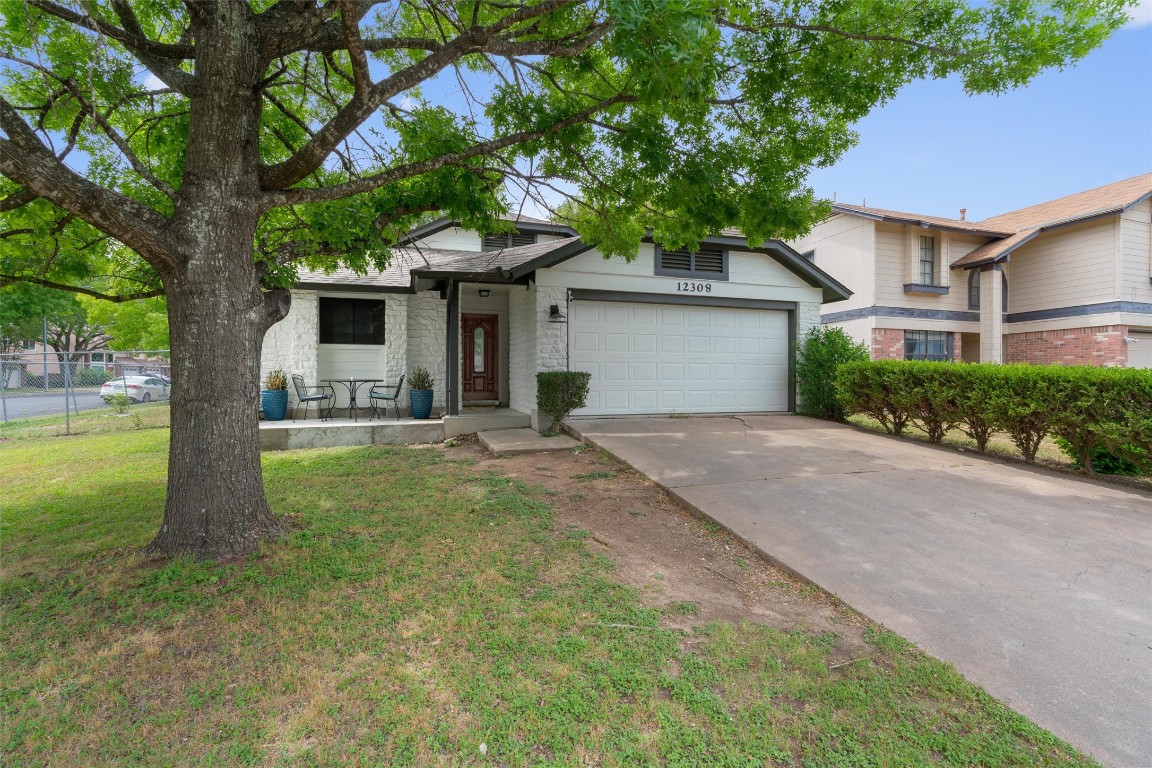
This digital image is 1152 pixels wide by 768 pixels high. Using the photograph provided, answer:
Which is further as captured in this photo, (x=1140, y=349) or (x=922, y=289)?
(x=922, y=289)

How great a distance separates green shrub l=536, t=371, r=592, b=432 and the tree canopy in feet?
8.38

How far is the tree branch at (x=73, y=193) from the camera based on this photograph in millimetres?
3213

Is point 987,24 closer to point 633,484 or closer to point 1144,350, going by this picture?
point 633,484

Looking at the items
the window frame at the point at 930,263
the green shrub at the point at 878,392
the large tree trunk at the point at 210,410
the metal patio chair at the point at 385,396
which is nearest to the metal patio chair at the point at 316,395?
the metal patio chair at the point at 385,396

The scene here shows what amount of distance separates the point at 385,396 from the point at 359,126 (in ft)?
22.2

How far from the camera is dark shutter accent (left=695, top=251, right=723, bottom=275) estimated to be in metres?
10.9

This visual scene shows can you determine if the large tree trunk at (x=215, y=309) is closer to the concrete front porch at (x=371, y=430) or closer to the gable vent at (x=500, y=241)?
the concrete front porch at (x=371, y=430)

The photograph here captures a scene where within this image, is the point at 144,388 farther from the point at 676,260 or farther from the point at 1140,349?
the point at 1140,349

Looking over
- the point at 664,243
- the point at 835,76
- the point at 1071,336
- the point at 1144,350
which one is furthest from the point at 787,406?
the point at 1144,350

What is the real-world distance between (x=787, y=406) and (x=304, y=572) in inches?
415

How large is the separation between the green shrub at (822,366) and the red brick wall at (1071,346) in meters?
8.84

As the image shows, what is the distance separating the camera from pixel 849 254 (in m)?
15.9

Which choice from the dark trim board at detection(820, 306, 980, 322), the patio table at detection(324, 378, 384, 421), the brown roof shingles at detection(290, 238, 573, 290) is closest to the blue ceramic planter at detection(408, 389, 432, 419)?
the patio table at detection(324, 378, 384, 421)

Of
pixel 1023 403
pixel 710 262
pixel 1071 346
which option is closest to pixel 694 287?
pixel 710 262
